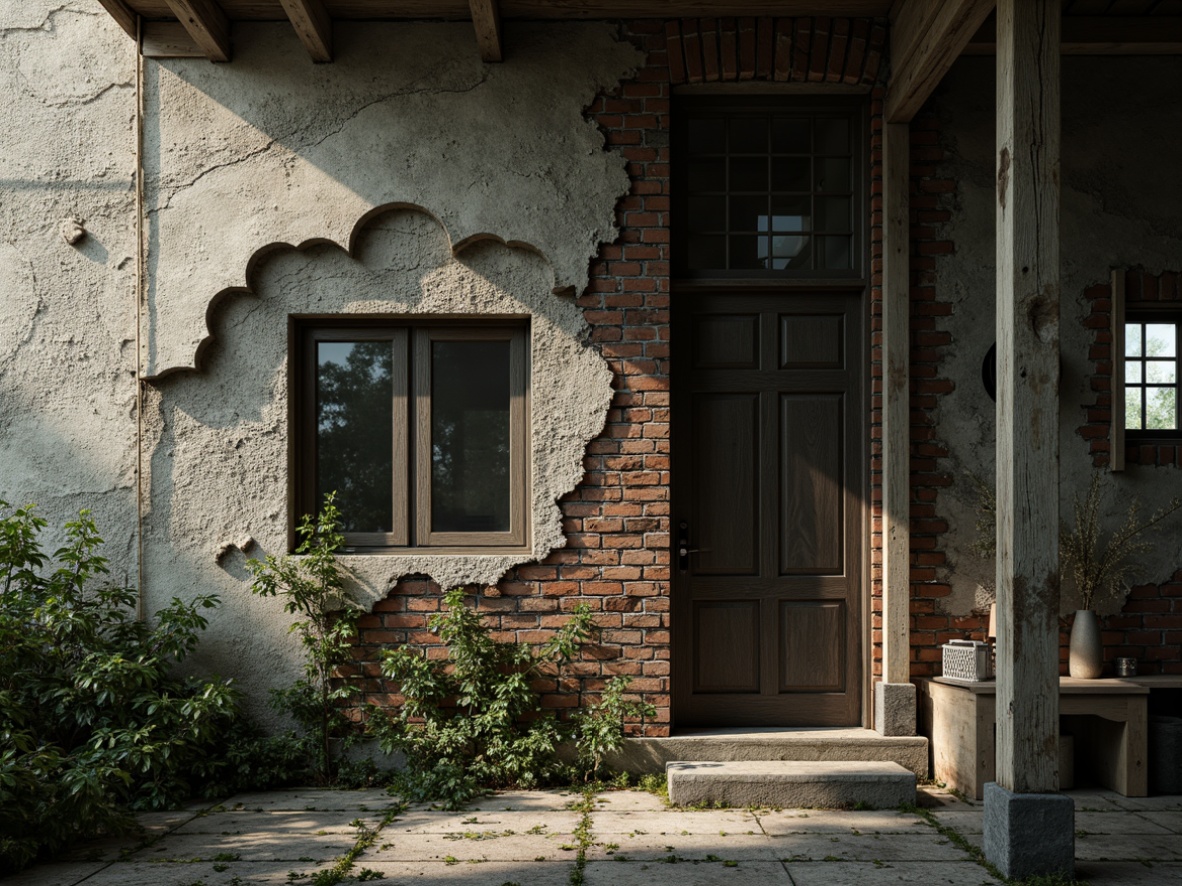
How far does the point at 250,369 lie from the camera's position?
5.20 metres

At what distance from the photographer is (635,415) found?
5.18m

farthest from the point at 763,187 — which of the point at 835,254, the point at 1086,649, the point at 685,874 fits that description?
the point at 685,874

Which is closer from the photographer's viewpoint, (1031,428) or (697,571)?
(1031,428)

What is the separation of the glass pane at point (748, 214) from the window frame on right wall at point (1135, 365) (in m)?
1.88

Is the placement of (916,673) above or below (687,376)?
below

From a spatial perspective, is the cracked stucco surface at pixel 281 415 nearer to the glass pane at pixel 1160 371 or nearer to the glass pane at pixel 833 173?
the glass pane at pixel 833 173

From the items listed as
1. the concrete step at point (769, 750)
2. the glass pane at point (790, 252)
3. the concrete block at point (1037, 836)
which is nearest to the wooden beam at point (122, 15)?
the glass pane at point (790, 252)

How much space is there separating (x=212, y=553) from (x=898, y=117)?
4.26 metres

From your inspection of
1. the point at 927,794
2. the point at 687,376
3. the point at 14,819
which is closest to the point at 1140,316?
the point at 687,376

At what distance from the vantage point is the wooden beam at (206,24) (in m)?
4.72

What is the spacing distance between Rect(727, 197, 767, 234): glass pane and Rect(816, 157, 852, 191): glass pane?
34 centimetres

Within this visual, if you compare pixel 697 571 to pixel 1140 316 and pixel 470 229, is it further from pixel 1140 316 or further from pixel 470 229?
pixel 1140 316

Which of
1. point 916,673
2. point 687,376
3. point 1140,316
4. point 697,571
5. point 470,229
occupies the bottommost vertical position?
point 916,673

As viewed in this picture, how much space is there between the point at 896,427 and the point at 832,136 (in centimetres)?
165
